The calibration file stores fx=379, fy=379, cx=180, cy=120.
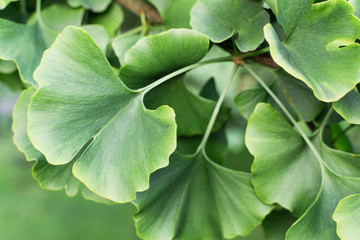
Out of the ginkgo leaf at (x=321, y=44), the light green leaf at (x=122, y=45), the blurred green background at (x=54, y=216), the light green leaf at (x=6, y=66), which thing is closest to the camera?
the ginkgo leaf at (x=321, y=44)

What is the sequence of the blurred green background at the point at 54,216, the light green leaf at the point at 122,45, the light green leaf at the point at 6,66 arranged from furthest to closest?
the blurred green background at the point at 54,216, the light green leaf at the point at 6,66, the light green leaf at the point at 122,45

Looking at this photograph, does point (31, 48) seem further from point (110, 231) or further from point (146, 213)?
point (110, 231)

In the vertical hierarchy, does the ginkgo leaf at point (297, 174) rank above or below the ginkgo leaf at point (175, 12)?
below

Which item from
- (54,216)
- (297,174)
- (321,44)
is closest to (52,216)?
(54,216)

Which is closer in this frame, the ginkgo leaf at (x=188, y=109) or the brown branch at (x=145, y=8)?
the ginkgo leaf at (x=188, y=109)

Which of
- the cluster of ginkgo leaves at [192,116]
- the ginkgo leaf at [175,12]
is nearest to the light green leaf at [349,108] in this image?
the cluster of ginkgo leaves at [192,116]

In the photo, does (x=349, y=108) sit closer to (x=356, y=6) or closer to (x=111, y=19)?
(x=356, y=6)

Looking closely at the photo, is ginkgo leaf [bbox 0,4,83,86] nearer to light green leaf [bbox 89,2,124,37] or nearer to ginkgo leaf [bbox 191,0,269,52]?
light green leaf [bbox 89,2,124,37]

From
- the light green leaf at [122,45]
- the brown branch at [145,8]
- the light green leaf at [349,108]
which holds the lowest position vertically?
the brown branch at [145,8]

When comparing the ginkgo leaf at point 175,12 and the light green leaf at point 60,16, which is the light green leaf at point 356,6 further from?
the light green leaf at point 60,16
